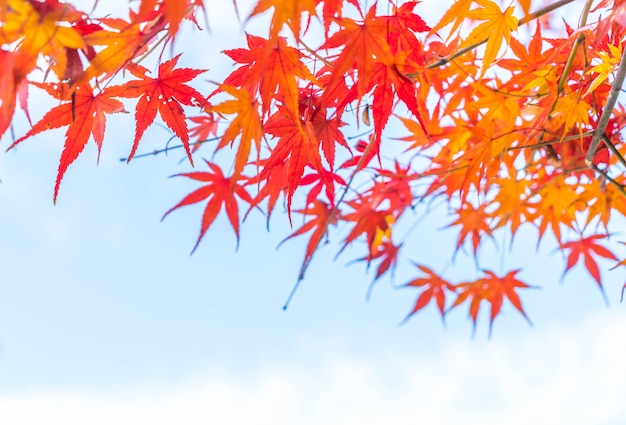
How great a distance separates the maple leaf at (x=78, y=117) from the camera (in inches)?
31.3

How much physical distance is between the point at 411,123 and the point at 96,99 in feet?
2.21

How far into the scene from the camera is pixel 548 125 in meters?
1.24

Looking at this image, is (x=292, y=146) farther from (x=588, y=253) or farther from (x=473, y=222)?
(x=588, y=253)

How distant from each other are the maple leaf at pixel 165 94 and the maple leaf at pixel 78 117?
3cm

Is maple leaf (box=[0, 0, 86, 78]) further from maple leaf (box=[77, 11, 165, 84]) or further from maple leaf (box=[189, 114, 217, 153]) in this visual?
maple leaf (box=[189, 114, 217, 153])

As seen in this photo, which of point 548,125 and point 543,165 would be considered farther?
point 543,165

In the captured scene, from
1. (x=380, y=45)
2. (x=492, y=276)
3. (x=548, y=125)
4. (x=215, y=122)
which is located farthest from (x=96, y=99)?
(x=492, y=276)

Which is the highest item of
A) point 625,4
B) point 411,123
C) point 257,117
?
point 411,123

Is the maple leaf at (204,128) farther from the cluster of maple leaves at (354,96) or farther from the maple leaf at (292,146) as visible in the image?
the maple leaf at (292,146)

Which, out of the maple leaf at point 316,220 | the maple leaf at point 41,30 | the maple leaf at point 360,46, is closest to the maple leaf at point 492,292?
the maple leaf at point 316,220

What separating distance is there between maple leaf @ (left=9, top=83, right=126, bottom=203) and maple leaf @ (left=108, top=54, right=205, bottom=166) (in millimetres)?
33

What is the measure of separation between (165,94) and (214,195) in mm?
316

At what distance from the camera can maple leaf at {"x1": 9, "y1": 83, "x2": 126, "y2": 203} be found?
796mm

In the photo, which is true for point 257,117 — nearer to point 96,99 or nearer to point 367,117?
point 96,99
